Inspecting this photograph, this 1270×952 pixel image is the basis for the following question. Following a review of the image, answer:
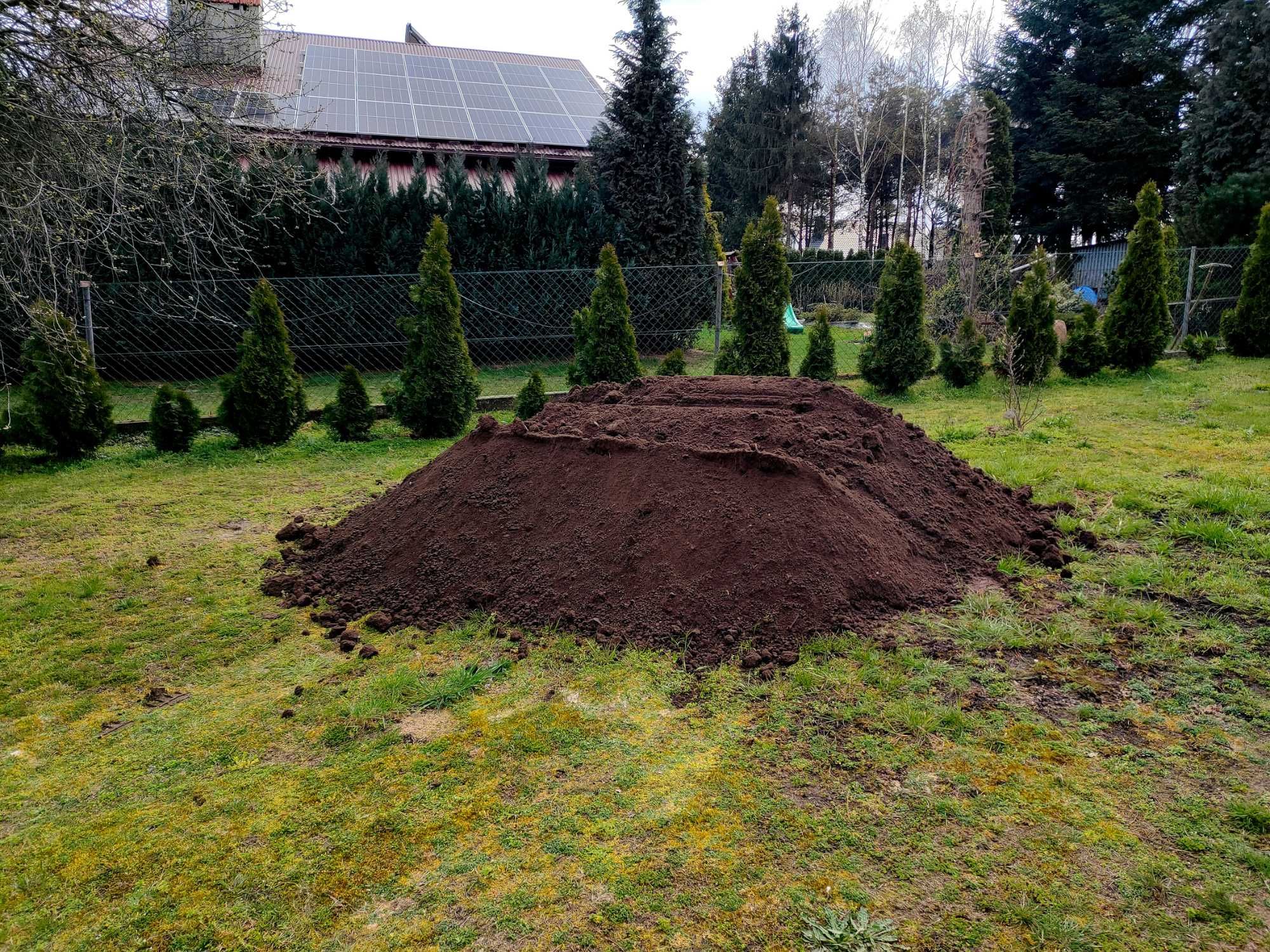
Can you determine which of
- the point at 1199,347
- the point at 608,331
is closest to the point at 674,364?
the point at 608,331

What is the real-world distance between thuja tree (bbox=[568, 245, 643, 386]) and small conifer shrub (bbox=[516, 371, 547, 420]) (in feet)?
3.29

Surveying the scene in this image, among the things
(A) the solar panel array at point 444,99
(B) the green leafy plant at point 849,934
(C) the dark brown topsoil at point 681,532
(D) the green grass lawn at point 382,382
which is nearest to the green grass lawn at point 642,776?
(B) the green leafy plant at point 849,934

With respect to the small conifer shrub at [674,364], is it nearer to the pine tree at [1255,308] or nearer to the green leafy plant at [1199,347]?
the green leafy plant at [1199,347]

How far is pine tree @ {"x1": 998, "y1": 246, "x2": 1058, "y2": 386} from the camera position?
10.3m

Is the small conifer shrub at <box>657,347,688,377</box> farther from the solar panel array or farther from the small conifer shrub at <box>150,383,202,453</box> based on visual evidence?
the solar panel array

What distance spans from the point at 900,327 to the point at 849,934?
9.58 metres

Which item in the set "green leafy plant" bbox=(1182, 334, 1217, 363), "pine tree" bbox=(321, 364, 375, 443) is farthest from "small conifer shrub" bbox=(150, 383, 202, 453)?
"green leafy plant" bbox=(1182, 334, 1217, 363)

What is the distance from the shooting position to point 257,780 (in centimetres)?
284

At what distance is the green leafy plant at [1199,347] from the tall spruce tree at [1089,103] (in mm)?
15678

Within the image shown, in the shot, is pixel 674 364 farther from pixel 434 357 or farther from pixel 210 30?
pixel 210 30

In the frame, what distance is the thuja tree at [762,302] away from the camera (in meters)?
10.3

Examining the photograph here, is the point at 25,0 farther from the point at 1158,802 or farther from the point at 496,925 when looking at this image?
the point at 1158,802

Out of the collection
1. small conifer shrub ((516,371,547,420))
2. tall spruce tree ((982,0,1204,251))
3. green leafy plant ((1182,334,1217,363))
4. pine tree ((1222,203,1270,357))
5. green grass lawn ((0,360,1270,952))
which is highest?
tall spruce tree ((982,0,1204,251))

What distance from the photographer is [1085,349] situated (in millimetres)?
11148
